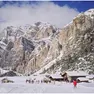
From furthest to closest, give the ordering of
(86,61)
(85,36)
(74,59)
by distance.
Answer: (85,36) < (74,59) < (86,61)

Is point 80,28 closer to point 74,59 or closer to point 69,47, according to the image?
point 69,47

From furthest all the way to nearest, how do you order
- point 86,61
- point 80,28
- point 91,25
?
point 80,28
point 91,25
point 86,61

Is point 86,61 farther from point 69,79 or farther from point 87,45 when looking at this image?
point 69,79

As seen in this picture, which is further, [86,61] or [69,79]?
[86,61]

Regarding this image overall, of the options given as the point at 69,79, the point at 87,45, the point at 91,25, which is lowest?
the point at 69,79

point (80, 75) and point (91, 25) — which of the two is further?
point (91, 25)

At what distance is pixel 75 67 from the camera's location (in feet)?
459

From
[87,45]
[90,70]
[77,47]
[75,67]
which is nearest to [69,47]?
[77,47]

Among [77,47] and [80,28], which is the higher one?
[80,28]

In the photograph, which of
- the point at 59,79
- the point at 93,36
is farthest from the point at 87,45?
the point at 59,79

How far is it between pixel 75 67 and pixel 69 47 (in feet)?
156

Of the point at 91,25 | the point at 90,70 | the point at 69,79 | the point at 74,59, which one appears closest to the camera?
the point at 69,79

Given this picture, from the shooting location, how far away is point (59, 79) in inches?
3917

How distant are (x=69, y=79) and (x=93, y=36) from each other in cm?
7237
